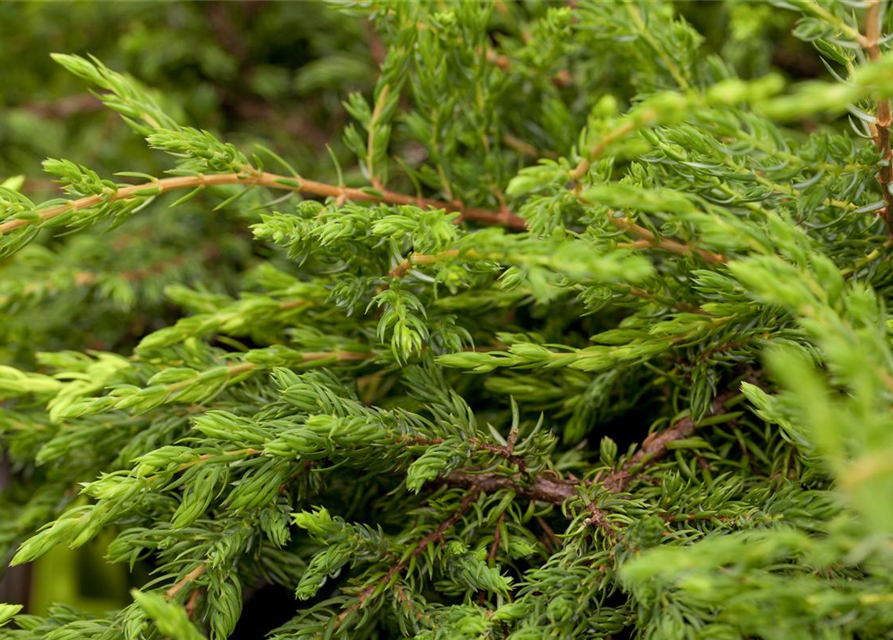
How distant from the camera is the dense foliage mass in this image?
0.61 meters

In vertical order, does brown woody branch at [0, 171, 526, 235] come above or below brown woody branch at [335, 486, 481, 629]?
above

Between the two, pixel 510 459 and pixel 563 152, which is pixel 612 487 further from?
pixel 563 152

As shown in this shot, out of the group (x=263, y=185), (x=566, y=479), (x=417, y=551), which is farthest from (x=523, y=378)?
(x=263, y=185)

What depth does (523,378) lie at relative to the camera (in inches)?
36.3

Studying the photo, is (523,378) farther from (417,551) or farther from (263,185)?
(263,185)

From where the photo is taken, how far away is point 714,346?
2.63 feet

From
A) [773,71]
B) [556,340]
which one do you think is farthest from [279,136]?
[773,71]

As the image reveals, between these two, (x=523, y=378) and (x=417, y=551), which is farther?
(x=523, y=378)

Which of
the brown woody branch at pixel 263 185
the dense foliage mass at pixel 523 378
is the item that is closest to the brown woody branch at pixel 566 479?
the dense foliage mass at pixel 523 378

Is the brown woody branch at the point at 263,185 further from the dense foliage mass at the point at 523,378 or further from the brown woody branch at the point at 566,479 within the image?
the brown woody branch at the point at 566,479

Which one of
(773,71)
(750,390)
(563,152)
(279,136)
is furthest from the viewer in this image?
(279,136)

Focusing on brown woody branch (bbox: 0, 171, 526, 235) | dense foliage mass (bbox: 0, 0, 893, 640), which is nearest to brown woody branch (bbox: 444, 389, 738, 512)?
dense foliage mass (bbox: 0, 0, 893, 640)

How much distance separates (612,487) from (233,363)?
18.8 inches

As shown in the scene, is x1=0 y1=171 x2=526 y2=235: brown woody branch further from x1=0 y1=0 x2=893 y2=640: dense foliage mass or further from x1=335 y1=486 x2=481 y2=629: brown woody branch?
x1=335 y1=486 x2=481 y2=629: brown woody branch
